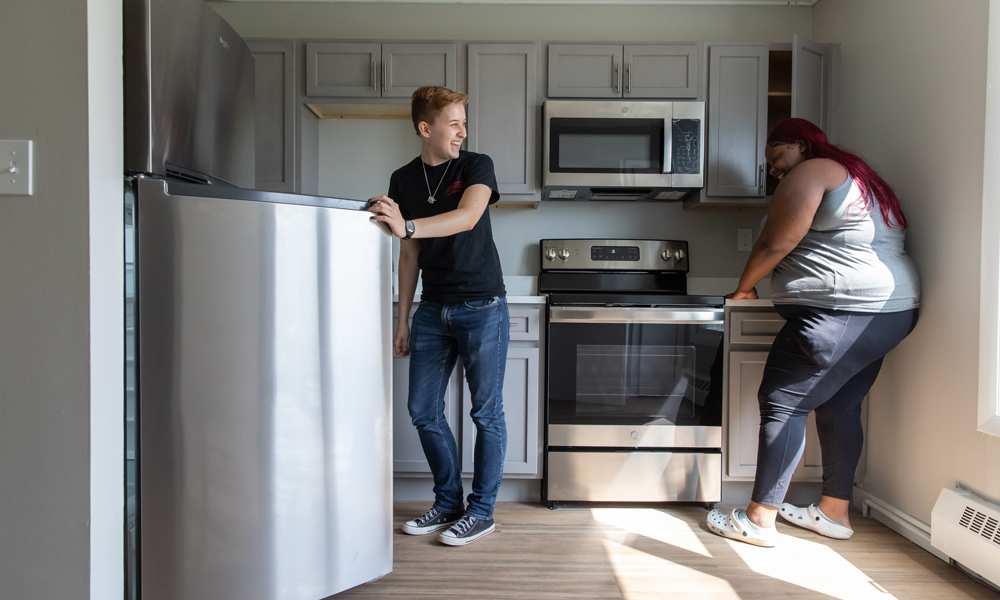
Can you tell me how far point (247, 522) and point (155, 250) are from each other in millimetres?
633

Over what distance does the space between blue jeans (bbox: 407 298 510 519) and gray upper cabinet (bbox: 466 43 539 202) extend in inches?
32.5

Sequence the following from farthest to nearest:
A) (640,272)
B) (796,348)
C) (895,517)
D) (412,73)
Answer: (640,272), (412,73), (895,517), (796,348)

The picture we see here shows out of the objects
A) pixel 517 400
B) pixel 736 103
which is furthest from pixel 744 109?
pixel 517 400

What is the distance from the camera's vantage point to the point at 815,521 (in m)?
1.96

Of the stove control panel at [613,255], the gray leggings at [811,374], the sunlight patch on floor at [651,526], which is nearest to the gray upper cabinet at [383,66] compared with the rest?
the stove control panel at [613,255]

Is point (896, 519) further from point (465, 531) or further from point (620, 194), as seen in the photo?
point (620, 194)

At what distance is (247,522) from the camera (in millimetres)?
1328

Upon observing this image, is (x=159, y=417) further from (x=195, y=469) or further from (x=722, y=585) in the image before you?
(x=722, y=585)

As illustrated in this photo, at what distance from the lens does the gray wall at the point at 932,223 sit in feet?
5.54

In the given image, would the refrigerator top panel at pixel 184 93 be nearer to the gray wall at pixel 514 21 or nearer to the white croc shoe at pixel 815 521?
the gray wall at pixel 514 21

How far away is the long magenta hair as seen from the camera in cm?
180

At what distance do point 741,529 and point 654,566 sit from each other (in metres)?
0.36

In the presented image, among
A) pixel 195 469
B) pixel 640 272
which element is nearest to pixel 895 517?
pixel 640 272

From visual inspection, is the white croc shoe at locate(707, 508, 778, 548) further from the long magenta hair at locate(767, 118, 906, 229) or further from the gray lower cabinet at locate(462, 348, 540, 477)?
the long magenta hair at locate(767, 118, 906, 229)
